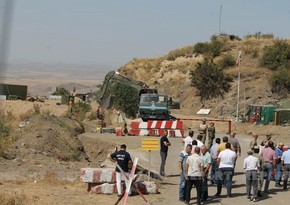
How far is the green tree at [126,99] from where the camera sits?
50.2 metres

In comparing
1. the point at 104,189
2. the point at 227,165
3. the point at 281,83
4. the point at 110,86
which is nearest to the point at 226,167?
the point at 227,165

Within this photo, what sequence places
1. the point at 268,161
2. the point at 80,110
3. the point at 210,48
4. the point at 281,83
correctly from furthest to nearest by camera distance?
the point at 210,48 → the point at 281,83 → the point at 80,110 → the point at 268,161

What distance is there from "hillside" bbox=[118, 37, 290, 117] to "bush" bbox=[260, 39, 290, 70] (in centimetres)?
80

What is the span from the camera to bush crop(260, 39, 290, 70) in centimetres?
6425

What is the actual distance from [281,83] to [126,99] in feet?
58.1

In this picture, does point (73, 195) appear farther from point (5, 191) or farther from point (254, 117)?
point (254, 117)

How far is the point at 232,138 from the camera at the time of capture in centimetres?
1803

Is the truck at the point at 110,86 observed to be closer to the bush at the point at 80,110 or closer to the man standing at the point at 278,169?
the bush at the point at 80,110

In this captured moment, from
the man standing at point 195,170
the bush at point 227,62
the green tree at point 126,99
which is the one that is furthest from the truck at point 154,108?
the bush at point 227,62

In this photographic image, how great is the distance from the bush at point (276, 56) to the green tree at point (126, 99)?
802 inches

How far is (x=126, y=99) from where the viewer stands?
165 ft

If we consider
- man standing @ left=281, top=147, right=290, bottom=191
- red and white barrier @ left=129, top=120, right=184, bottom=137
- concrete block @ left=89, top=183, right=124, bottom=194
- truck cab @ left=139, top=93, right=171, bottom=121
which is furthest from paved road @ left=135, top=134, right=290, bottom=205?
truck cab @ left=139, top=93, right=171, bottom=121

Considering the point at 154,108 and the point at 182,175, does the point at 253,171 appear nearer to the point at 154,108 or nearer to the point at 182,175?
the point at 182,175

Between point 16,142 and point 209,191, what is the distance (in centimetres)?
1046
